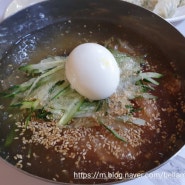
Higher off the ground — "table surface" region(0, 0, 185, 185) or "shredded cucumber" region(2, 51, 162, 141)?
"shredded cucumber" region(2, 51, 162, 141)

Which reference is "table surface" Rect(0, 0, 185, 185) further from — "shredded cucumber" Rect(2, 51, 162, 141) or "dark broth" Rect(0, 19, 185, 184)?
"shredded cucumber" Rect(2, 51, 162, 141)

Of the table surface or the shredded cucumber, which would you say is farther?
the shredded cucumber

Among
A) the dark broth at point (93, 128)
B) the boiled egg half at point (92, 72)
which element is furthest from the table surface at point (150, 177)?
the boiled egg half at point (92, 72)

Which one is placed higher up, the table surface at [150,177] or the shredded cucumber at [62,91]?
the shredded cucumber at [62,91]

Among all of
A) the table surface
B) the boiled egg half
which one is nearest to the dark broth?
the table surface

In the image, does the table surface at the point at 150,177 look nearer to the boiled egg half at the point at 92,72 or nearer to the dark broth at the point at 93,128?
the dark broth at the point at 93,128

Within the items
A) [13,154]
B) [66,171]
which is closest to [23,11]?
[13,154]
